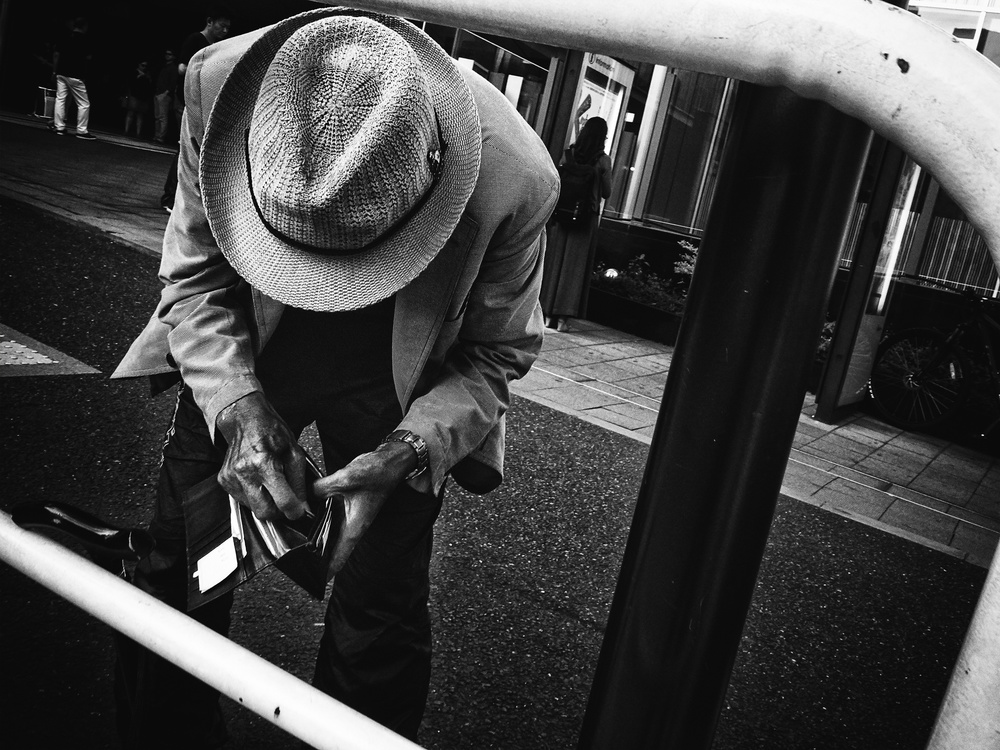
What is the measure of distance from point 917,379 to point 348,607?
6.68 meters

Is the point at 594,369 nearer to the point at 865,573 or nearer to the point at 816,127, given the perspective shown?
the point at 865,573

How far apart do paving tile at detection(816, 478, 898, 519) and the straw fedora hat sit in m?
3.91

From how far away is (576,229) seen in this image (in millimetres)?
8180

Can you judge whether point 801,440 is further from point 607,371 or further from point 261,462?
point 261,462

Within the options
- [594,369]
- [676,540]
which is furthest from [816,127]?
[594,369]

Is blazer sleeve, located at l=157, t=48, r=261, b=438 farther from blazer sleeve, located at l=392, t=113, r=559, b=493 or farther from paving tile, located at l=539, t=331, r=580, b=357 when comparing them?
paving tile, located at l=539, t=331, r=580, b=357

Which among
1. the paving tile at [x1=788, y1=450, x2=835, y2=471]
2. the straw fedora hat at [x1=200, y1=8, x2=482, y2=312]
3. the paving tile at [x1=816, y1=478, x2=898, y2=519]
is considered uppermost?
the straw fedora hat at [x1=200, y1=8, x2=482, y2=312]

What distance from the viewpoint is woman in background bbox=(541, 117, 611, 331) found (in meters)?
7.98

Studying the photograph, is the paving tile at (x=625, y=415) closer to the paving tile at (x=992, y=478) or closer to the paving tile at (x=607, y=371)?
the paving tile at (x=607, y=371)

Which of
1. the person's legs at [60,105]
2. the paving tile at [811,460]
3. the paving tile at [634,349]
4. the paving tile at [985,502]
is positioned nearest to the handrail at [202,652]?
the paving tile at [811,460]

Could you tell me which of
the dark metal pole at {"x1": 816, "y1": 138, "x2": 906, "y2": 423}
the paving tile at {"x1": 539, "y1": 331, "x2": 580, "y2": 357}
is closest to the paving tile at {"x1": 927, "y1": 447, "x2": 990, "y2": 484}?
the dark metal pole at {"x1": 816, "y1": 138, "x2": 906, "y2": 423}

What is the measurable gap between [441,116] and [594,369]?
5.63 m

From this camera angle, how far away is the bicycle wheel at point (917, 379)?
703 cm

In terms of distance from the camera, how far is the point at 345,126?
1.31m
